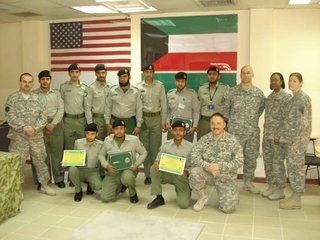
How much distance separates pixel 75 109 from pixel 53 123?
397mm

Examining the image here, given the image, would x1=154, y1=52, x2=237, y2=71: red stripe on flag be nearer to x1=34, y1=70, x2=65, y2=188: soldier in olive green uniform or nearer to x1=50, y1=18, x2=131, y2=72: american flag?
x1=50, y1=18, x2=131, y2=72: american flag

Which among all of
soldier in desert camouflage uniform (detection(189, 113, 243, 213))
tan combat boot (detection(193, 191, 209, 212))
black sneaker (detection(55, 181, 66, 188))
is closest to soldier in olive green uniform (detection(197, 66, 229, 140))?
soldier in desert camouflage uniform (detection(189, 113, 243, 213))

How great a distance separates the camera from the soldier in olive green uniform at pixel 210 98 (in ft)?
17.2

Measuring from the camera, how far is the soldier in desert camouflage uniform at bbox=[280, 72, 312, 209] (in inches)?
167

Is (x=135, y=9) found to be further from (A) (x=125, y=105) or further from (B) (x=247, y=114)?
(B) (x=247, y=114)

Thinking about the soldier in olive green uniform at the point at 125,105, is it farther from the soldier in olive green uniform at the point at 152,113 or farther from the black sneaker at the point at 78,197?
the black sneaker at the point at 78,197

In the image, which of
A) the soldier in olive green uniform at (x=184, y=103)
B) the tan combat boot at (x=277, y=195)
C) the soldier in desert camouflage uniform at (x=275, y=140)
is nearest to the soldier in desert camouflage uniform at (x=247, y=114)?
the soldier in desert camouflage uniform at (x=275, y=140)

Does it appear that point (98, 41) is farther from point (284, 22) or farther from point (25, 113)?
point (284, 22)

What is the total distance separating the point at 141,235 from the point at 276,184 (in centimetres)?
209

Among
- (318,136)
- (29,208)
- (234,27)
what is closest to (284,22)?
(234,27)

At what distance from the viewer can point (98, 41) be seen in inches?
264

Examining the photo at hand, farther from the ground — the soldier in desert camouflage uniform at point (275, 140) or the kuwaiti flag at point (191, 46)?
the kuwaiti flag at point (191, 46)

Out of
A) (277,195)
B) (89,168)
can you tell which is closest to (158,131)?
(89,168)

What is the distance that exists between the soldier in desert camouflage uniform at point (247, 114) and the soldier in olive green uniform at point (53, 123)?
2.46m
